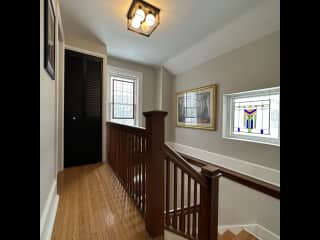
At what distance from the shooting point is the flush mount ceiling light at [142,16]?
1.96m

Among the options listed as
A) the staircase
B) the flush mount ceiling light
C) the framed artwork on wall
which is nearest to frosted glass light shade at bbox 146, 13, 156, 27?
the flush mount ceiling light

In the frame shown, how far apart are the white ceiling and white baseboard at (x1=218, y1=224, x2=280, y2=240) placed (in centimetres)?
298

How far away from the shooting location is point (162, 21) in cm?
240

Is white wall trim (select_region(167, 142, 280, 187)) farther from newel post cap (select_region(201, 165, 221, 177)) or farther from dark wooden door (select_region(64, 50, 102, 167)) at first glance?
dark wooden door (select_region(64, 50, 102, 167))

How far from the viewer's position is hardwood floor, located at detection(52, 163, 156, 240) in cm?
124

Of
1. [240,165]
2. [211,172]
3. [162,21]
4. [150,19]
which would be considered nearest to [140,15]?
[150,19]

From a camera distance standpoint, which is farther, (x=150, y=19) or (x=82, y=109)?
(x=82, y=109)

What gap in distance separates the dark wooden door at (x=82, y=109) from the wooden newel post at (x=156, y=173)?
209 cm

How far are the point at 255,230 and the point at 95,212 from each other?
7.54 feet

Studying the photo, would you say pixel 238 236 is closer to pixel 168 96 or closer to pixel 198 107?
pixel 198 107

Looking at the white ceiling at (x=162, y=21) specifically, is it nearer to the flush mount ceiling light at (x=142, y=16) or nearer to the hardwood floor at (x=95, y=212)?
the flush mount ceiling light at (x=142, y=16)
